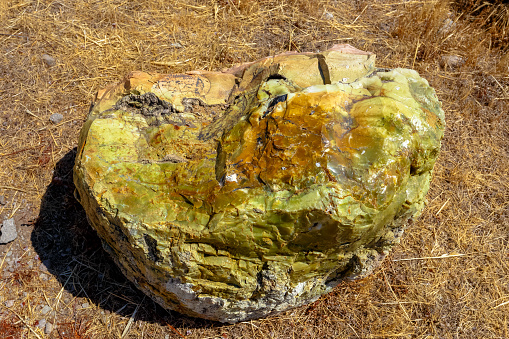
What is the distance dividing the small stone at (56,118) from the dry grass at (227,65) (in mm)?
53

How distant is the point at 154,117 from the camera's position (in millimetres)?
2719

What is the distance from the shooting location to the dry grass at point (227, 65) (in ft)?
10.3

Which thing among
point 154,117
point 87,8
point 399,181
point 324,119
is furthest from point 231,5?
point 399,181

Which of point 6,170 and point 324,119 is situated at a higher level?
point 324,119

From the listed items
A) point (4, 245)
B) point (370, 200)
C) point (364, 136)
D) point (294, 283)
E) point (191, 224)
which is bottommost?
point (4, 245)

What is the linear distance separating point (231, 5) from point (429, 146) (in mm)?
3369

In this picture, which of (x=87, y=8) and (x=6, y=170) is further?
(x=87, y=8)

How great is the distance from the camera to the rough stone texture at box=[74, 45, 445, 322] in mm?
2188

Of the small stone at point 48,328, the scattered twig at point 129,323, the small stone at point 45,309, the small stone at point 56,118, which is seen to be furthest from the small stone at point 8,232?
the scattered twig at point 129,323

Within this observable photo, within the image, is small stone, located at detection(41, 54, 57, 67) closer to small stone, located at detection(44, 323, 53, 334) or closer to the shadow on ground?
the shadow on ground

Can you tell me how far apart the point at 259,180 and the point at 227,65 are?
266cm

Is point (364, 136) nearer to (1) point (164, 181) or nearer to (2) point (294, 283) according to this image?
(2) point (294, 283)

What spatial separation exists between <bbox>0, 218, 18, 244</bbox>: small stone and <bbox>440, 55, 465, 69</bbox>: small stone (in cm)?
453

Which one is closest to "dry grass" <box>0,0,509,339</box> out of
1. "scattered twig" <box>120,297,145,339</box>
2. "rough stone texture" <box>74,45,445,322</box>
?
"scattered twig" <box>120,297,145,339</box>
